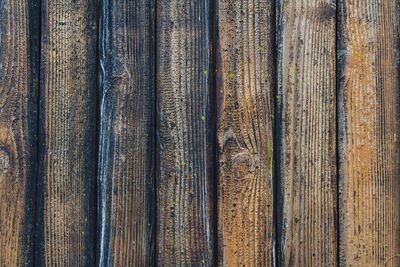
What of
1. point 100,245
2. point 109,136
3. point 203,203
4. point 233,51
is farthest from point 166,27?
point 100,245

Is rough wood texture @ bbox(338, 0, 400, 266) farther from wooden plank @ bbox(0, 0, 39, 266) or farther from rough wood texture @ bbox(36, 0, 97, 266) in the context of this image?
wooden plank @ bbox(0, 0, 39, 266)

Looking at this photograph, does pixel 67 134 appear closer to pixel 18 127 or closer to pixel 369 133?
pixel 18 127

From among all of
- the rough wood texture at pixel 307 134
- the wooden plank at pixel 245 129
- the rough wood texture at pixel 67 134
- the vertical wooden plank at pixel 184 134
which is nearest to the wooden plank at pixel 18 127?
the rough wood texture at pixel 67 134

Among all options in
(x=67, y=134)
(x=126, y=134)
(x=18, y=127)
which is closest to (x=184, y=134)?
(x=126, y=134)

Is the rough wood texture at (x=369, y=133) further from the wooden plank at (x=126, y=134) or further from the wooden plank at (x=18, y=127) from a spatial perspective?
the wooden plank at (x=18, y=127)

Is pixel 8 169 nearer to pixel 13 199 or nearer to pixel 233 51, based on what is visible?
pixel 13 199

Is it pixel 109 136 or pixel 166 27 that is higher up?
pixel 166 27
